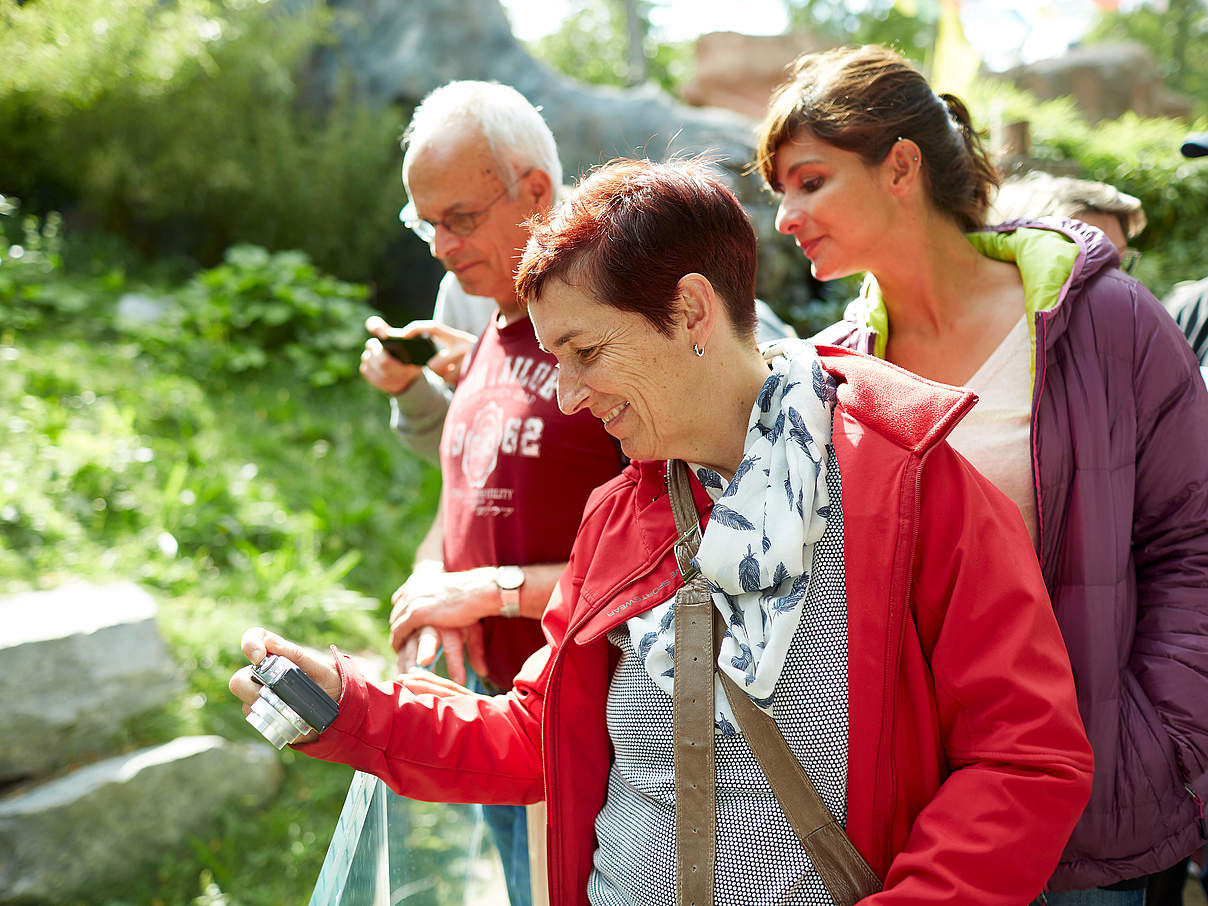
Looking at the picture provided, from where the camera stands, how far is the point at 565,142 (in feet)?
30.9

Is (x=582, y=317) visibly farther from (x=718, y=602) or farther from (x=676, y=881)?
(x=676, y=881)

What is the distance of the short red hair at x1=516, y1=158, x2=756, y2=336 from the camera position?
135cm

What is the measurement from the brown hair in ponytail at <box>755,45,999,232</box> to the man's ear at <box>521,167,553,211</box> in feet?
1.65

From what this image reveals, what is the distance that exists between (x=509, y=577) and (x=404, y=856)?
0.60 metres

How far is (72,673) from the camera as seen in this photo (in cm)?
356

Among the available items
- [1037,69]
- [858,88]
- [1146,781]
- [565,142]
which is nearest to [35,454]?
[858,88]

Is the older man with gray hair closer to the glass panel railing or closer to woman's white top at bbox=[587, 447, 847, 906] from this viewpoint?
the glass panel railing

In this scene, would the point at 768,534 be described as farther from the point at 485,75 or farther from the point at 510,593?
the point at 485,75

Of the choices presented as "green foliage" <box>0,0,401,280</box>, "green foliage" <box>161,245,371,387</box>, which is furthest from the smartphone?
"green foliage" <box>0,0,401,280</box>

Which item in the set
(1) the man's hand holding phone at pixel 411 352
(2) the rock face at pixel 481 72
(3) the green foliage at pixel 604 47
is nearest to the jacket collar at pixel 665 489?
(1) the man's hand holding phone at pixel 411 352

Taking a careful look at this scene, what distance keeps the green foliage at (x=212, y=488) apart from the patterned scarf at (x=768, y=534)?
2.82 metres

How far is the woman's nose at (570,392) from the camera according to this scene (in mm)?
1450

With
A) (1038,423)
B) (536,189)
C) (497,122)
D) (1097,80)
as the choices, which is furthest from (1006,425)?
(1097,80)

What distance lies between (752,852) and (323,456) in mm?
5334
